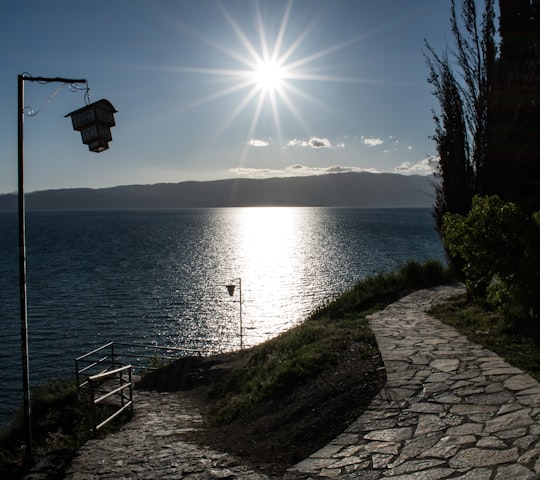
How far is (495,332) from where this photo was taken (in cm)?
977

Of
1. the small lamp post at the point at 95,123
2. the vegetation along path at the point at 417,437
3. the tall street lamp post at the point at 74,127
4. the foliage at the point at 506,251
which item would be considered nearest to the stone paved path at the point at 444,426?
the vegetation along path at the point at 417,437

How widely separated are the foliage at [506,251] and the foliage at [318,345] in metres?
2.49

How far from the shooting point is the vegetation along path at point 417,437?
5277 mm

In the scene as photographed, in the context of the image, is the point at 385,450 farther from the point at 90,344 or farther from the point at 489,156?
the point at 90,344

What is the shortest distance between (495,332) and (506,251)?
1932 mm

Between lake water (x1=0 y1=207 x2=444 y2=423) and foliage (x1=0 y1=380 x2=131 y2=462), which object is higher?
foliage (x1=0 y1=380 x2=131 y2=462)

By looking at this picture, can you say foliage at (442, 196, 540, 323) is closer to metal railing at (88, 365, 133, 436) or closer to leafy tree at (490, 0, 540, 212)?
leafy tree at (490, 0, 540, 212)

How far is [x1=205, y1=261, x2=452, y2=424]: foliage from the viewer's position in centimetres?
929

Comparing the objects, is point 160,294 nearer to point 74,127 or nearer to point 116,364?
point 116,364

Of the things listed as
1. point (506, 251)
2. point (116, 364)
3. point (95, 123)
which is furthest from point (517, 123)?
point (116, 364)

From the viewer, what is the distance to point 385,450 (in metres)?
5.76

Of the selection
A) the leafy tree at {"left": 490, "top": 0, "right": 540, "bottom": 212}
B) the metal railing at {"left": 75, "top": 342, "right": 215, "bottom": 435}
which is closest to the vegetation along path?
the metal railing at {"left": 75, "top": 342, "right": 215, "bottom": 435}

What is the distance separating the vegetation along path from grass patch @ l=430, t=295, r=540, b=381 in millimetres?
272

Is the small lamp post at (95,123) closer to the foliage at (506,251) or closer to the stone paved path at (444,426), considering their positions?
the stone paved path at (444,426)
